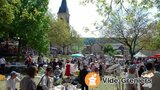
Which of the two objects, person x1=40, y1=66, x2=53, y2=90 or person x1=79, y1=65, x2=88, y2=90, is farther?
person x1=79, y1=65, x2=88, y2=90

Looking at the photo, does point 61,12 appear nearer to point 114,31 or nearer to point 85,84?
point 114,31

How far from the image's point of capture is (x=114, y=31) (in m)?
62.1

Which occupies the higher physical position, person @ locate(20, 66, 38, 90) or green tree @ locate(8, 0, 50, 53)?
green tree @ locate(8, 0, 50, 53)

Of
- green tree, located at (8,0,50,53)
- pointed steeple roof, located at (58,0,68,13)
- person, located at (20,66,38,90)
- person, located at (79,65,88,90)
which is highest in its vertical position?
pointed steeple roof, located at (58,0,68,13)

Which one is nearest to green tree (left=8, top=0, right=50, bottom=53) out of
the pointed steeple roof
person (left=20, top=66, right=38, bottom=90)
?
person (left=20, top=66, right=38, bottom=90)

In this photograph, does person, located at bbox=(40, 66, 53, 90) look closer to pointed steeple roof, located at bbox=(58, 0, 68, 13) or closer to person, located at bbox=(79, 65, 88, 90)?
person, located at bbox=(79, 65, 88, 90)

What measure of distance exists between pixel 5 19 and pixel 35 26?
1768 centimetres

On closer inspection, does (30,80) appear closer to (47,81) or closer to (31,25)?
(47,81)

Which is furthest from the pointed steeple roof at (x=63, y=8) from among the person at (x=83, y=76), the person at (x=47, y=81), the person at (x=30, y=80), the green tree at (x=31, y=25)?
the person at (x=30, y=80)

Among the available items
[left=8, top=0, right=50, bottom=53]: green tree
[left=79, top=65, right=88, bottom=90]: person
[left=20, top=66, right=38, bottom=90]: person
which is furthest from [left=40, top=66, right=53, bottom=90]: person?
[left=8, top=0, right=50, bottom=53]: green tree

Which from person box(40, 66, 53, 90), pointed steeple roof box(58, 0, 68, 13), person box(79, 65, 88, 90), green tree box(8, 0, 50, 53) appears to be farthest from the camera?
pointed steeple roof box(58, 0, 68, 13)

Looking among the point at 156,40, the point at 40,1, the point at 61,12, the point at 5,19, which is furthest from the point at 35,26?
the point at 61,12

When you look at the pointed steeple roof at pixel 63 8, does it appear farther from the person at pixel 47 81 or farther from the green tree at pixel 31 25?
the person at pixel 47 81

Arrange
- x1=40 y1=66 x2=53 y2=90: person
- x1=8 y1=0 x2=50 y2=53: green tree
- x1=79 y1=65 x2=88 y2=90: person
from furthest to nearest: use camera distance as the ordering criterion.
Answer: x1=8 y1=0 x2=50 y2=53: green tree → x1=79 y1=65 x2=88 y2=90: person → x1=40 y1=66 x2=53 y2=90: person
